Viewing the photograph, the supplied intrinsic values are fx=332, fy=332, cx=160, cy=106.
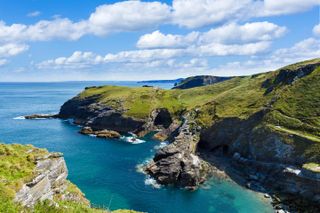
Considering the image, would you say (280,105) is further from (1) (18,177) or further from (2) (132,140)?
(1) (18,177)

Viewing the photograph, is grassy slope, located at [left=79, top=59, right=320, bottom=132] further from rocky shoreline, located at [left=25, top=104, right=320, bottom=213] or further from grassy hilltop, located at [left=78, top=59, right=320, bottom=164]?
rocky shoreline, located at [left=25, top=104, right=320, bottom=213]

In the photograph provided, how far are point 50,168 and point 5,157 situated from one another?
512 centimetres

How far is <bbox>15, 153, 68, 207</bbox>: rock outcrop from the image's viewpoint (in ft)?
96.3

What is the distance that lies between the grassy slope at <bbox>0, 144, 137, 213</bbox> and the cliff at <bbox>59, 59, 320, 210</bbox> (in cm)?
5214

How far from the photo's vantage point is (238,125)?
115688 millimetres

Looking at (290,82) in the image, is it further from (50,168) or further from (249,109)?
(50,168)

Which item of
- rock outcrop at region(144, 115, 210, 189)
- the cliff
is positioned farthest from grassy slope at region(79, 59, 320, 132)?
rock outcrop at region(144, 115, 210, 189)

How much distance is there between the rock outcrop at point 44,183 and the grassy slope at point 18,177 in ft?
1.99

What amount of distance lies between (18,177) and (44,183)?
130 inches

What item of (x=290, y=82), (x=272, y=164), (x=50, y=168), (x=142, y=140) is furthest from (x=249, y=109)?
(x=50, y=168)

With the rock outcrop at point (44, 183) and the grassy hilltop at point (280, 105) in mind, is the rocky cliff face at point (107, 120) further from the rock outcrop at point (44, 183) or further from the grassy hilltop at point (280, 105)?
the rock outcrop at point (44, 183)

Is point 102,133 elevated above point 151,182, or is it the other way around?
point 102,133

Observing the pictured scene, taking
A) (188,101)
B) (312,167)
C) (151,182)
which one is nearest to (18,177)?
(151,182)

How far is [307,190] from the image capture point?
76.2 metres
